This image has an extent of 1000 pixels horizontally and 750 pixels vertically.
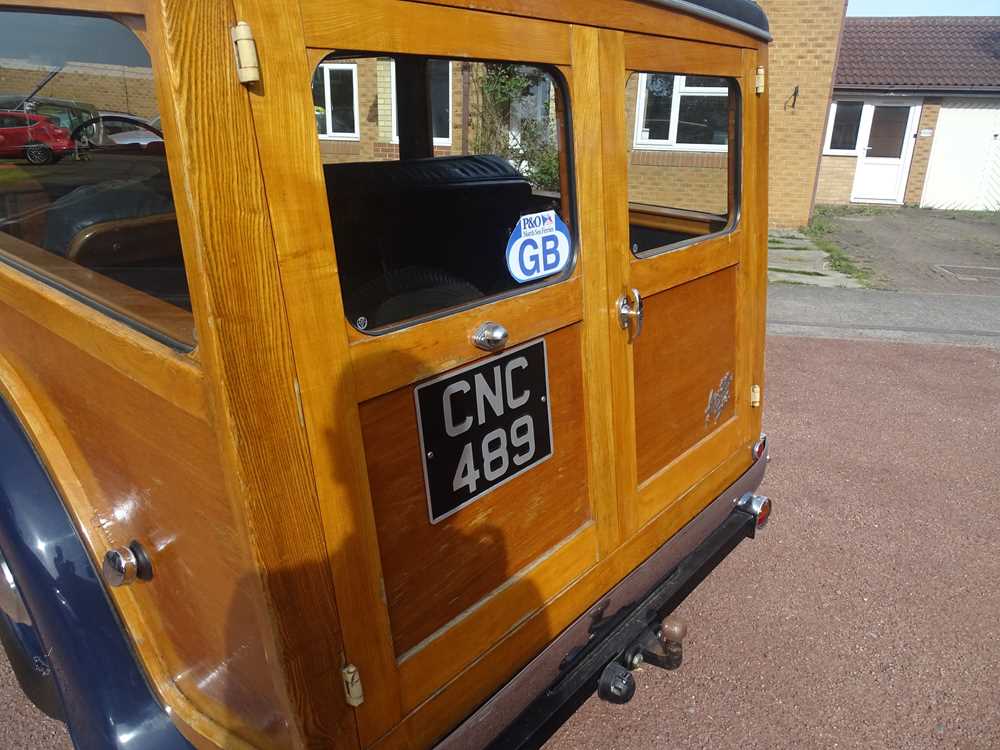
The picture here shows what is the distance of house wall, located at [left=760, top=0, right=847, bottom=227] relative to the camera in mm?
10789

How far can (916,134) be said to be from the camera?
14.8m

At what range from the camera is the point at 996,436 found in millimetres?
4395

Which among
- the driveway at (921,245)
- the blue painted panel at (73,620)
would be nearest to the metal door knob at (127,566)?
the blue painted panel at (73,620)

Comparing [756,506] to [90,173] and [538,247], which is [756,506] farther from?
[90,173]

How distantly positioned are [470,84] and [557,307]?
71 centimetres

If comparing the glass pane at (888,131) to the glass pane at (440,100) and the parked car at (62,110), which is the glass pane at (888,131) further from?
the parked car at (62,110)

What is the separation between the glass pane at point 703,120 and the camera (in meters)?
2.13

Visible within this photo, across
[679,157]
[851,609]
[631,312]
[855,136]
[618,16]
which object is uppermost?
[618,16]

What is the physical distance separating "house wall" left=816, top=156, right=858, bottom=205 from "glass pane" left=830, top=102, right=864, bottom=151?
31cm

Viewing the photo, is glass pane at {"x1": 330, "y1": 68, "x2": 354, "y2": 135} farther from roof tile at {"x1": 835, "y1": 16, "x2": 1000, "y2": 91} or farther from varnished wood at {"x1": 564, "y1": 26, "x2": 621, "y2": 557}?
roof tile at {"x1": 835, "y1": 16, "x2": 1000, "y2": 91}

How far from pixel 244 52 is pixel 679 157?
5.04 feet

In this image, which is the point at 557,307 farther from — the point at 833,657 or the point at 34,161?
the point at 833,657

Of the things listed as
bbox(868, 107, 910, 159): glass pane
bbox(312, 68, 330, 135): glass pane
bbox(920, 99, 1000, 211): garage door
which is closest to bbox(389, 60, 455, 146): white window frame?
bbox(312, 68, 330, 135): glass pane

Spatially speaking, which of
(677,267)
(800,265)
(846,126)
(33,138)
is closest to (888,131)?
(846,126)
